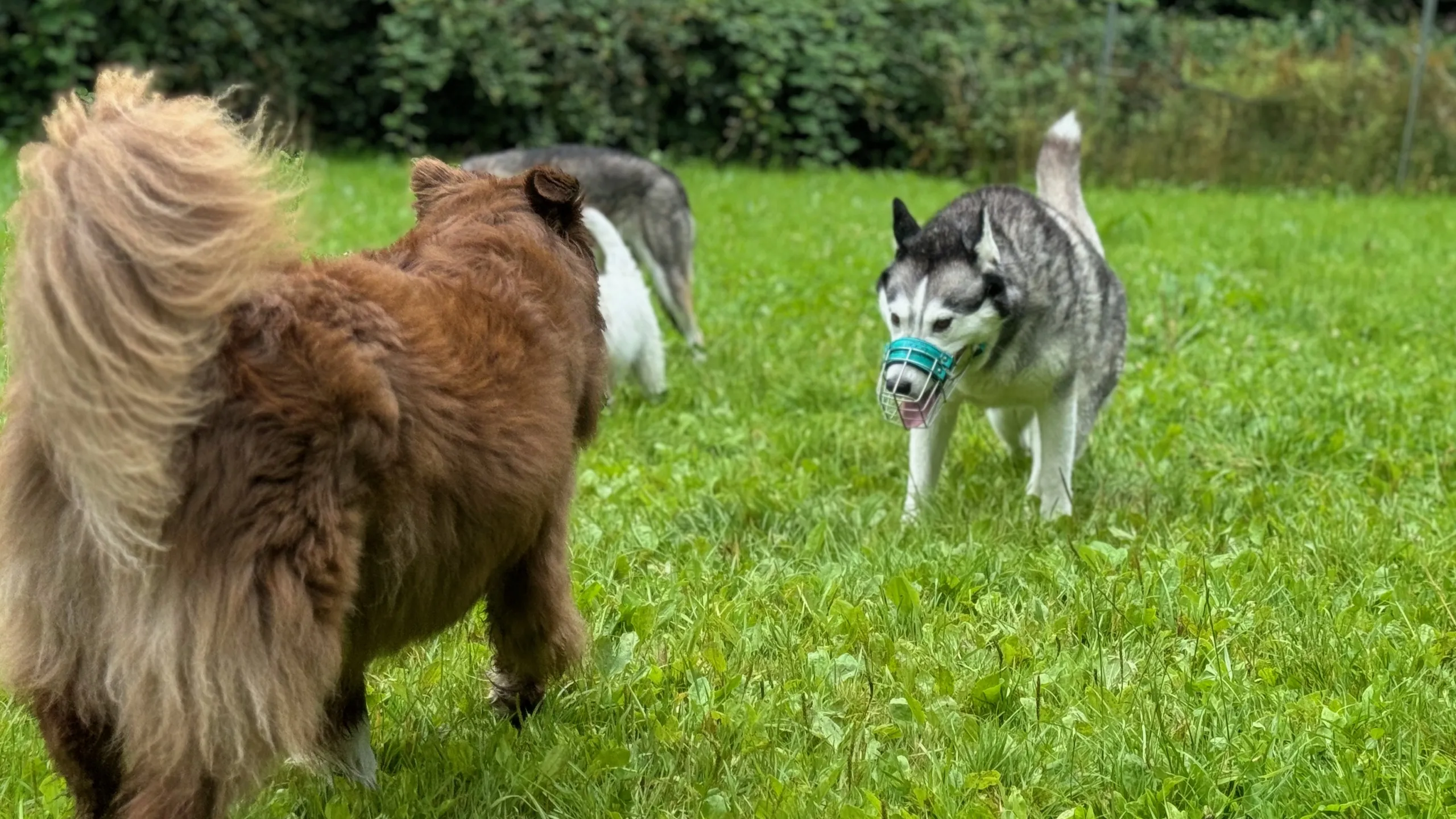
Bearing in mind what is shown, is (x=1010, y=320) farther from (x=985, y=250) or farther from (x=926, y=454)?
(x=926, y=454)

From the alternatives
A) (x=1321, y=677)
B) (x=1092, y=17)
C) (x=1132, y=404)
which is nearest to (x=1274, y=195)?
(x=1092, y=17)

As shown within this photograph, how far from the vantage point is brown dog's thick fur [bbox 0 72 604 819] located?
1.77 meters

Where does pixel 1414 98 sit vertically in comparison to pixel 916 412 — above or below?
below

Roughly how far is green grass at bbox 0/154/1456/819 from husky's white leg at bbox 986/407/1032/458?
91 mm

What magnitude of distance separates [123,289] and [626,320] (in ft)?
14.4

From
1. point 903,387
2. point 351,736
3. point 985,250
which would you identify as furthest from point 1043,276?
point 351,736

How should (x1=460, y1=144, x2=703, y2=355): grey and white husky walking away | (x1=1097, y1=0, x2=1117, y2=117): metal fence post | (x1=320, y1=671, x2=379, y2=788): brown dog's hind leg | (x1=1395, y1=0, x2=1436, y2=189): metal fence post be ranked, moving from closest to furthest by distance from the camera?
(x1=320, y1=671, x2=379, y2=788): brown dog's hind leg
(x1=460, y1=144, x2=703, y2=355): grey and white husky walking away
(x1=1395, y1=0, x2=1436, y2=189): metal fence post
(x1=1097, y1=0, x2=1117, y2=117): metal fence post

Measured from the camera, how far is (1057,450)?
182 inches

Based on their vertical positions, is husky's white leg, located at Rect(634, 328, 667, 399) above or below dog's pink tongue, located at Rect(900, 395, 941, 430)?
below

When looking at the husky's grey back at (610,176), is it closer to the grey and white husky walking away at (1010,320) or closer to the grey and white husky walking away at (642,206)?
the grey and white husky walking away at (642,206)

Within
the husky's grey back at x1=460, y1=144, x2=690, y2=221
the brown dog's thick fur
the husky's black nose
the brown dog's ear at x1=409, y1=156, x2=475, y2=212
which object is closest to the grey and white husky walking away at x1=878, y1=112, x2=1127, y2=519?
the husky's black nose

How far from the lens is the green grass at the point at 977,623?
263 centimetres

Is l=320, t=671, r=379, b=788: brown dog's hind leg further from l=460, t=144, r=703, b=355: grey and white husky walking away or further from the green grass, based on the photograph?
l=460, t=144, r=703, b=355: grey and white husky walking away

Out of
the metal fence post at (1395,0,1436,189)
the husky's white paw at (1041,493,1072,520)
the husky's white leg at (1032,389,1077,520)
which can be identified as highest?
the husky's white leg at (1032,389,1077,520)
